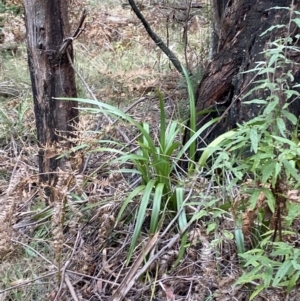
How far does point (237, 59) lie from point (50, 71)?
1.11 m

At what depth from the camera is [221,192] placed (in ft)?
8.24

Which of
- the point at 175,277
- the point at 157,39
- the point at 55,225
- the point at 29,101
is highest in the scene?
the point at 157,39

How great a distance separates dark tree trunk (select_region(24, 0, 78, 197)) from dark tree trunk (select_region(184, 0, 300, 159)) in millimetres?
786

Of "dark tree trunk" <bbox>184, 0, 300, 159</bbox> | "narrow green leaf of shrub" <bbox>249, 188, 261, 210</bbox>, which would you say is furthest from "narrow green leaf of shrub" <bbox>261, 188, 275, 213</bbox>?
"dark tree trunk" <bbox>184, 0, 300, 159</bbox>

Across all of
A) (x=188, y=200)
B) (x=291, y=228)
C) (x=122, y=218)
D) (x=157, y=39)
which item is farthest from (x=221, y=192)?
(x=157, y=39)

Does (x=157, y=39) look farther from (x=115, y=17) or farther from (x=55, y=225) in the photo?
(x=115, y=17)

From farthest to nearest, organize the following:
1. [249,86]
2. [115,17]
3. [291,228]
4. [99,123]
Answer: [115,17] < [99,123] < [249,86] < [291,228]

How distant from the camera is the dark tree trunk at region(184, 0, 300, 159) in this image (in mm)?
2945

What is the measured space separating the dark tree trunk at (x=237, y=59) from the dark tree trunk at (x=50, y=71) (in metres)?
0.79

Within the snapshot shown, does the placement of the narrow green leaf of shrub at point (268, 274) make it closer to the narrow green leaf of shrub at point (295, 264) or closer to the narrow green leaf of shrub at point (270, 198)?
the narrow green leaf of shrub at point (295, 264)

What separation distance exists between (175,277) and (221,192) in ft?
1.50

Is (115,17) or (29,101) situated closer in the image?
(29,101)

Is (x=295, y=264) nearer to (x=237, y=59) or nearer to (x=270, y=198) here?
(x=270, y=198)

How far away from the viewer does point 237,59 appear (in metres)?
3.12
